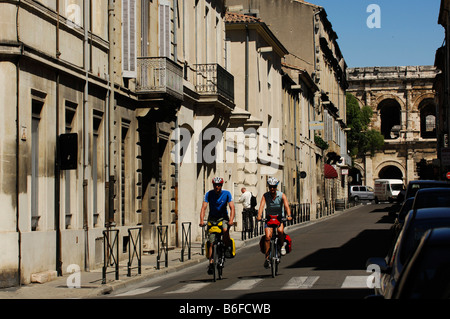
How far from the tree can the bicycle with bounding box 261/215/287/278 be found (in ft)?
254

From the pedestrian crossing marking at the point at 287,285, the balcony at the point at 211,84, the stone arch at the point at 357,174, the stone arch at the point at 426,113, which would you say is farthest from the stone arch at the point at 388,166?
the pedestrian crossing marking at the point at 287,285

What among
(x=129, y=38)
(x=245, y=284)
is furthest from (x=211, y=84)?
(x=245, y=284)

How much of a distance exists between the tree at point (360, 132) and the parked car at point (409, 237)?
8468 cm

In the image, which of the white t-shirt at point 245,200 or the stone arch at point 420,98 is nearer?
the white t-shirt at point 245,200

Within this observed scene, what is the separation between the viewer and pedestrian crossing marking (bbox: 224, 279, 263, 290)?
46.3 feet

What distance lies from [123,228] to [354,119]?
73.9m

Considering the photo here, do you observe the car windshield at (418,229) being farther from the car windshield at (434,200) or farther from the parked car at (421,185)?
the parked car at (421,185)

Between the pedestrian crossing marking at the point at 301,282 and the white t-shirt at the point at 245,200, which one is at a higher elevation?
the white t-shirt at the point at 245,200

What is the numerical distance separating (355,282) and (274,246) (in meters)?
1.89

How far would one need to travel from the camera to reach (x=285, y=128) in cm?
4988

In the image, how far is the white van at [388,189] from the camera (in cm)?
8181

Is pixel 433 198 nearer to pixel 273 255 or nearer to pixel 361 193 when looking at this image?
pixel 273 255

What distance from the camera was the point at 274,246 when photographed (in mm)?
15641
